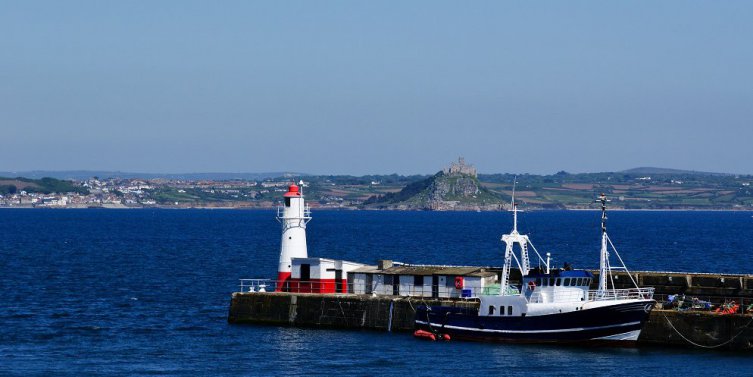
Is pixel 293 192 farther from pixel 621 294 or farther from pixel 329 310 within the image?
pixel 621 294

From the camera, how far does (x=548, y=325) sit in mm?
55594

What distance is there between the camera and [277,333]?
2366 inches

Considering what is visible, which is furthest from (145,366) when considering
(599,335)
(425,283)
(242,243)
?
(242,243)

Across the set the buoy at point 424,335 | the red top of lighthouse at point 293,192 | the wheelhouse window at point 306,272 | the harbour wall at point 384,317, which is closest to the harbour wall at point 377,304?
the harbour wall at point 384,317

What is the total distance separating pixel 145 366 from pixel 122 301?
25.3 meters

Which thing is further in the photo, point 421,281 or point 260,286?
point 260,286

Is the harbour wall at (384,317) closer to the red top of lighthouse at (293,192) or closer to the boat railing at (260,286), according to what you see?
the boat railing at (260,286)

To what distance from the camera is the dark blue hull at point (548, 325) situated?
177 feet

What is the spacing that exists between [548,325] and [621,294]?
567 centimetres

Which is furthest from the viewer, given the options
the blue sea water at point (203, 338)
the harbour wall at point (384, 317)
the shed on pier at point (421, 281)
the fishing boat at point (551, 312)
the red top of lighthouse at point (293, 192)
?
the red top of lighthouse at point (293, 192)

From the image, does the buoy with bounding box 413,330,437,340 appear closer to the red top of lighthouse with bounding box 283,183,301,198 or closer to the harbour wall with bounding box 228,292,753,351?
the harbour wall with bounding box 228,292,753,351

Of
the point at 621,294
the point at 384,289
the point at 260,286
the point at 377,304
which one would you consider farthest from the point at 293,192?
the point at 621,294

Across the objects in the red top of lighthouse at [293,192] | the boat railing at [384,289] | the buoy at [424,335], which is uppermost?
the red top of lighthouse at [293,192]

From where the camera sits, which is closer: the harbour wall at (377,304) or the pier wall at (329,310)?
the harbour wall at (377,304)
